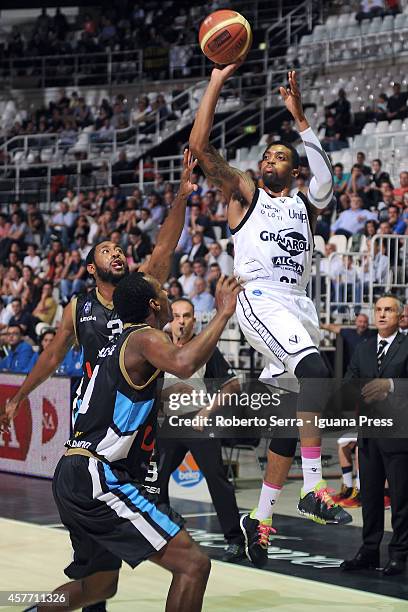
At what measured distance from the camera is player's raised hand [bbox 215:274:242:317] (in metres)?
5.01

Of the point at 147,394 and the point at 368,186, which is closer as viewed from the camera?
the point at 147,394

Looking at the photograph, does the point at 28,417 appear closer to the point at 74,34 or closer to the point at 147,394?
the point at 147,394

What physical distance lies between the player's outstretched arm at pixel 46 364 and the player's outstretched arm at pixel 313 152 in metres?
1.71

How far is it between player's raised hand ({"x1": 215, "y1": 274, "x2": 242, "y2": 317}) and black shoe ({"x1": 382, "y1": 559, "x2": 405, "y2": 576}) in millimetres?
3625

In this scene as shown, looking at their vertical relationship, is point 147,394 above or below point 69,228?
below

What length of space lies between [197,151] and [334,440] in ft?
30.8

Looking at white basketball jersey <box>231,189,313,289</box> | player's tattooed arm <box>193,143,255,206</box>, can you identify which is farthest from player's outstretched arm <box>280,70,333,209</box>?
player's tattooed arm <box>193,143,255,206</box>

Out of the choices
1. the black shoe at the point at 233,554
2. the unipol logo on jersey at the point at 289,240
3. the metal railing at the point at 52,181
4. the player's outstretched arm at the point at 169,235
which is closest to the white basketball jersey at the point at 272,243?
the unipol logo on jersey at the point at 289,240

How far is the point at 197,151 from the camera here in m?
6.46

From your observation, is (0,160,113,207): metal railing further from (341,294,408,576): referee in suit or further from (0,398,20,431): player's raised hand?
(0,398,20,431): player's raised hand

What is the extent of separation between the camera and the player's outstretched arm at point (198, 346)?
5.02 metres

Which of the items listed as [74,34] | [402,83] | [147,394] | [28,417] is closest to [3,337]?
[28,417]

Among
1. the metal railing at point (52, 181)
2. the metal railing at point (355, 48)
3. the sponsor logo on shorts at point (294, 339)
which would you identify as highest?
the metal railing at point (355, 48)

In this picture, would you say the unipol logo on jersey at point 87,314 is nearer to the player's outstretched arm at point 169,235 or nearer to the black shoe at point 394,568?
the player's outstretched arm at point 169,235
